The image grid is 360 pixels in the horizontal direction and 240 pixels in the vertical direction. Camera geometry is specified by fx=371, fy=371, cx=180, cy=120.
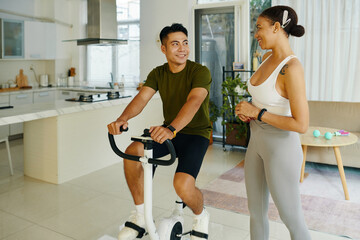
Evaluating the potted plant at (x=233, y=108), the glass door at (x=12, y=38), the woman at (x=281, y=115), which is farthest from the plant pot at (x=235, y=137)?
the glass door at (x=12, y=38)

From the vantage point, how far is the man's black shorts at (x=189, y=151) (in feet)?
7.12

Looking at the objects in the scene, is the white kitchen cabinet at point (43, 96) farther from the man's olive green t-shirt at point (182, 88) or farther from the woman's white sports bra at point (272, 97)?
the woman's white sports bra at point (272, 97)

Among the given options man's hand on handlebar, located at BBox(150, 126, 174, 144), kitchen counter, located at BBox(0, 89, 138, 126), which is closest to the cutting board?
kitchen counter, located at BBox(0, 89, 138, 126)

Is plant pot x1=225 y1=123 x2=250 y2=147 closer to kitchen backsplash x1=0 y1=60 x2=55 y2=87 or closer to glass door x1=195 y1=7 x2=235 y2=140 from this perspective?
glass door x1=195 y1=7 x2=235 y2=140

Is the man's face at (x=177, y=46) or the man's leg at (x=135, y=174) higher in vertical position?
the man's face at (x=177, y=46)

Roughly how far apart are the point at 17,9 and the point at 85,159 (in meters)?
3.51

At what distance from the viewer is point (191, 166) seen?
85.2 inches

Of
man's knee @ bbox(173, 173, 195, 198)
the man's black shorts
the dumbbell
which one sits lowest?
man's knee @ bbox(173, 173, 195, 198)

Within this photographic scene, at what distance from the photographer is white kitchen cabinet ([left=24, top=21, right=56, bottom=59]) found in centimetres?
627

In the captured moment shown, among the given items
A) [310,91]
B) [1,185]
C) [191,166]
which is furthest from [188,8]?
[191,166]

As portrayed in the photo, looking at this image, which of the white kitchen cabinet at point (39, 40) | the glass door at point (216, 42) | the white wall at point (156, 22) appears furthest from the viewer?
the white kitchen cabinet at point (39, 40)

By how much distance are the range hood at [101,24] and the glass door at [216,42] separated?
1.24 m

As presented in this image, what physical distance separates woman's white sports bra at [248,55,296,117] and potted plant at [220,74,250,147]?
3.16 metres

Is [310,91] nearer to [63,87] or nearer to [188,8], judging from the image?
[188,8]
